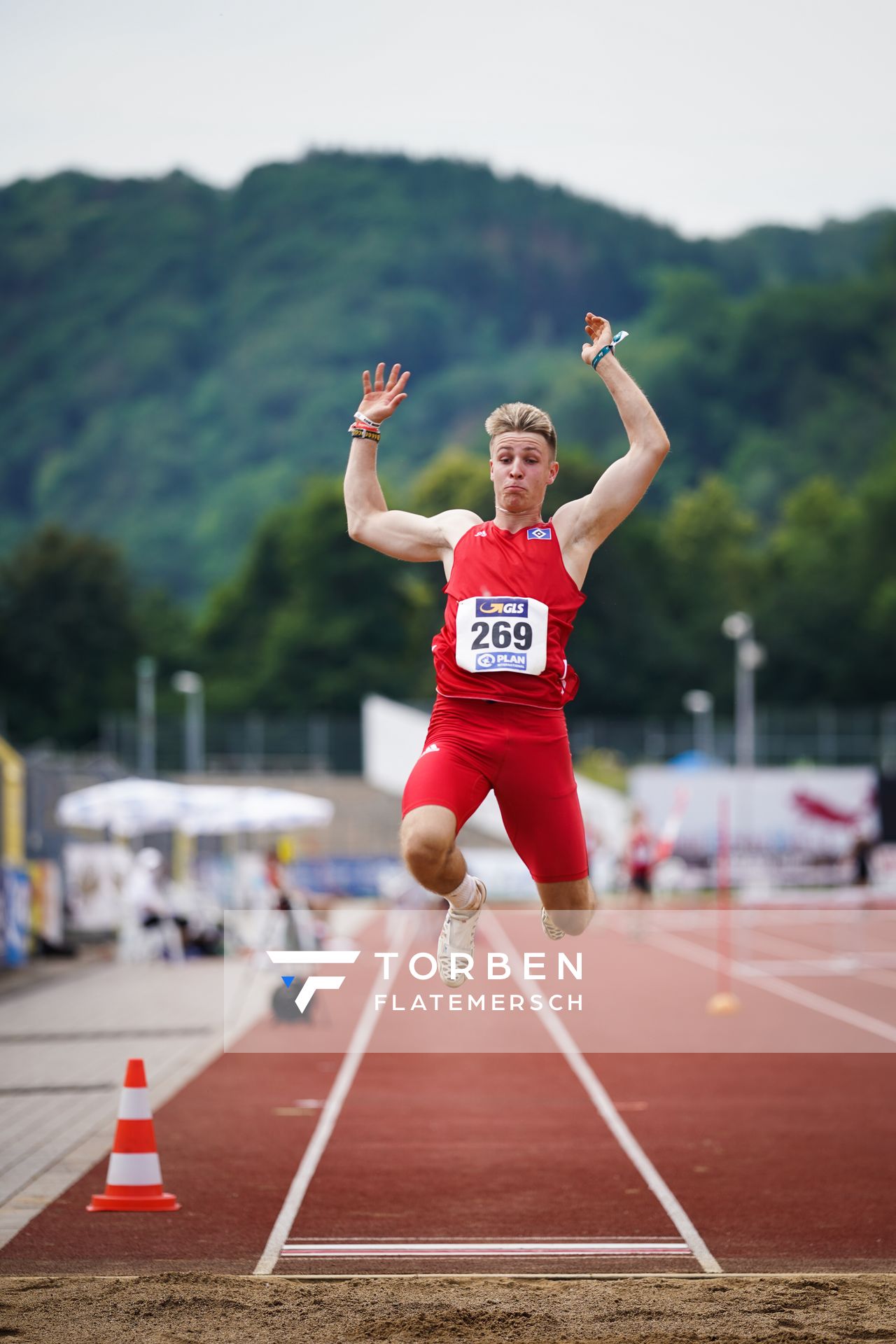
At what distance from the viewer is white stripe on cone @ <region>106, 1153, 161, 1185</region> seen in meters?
9.34

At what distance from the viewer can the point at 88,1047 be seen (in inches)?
653

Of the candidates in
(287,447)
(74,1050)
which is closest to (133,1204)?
(74,1050)

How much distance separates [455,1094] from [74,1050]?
13.0 feet

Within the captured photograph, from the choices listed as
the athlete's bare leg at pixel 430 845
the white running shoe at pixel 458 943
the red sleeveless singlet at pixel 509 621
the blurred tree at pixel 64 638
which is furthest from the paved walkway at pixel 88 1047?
the blurred tree at pixel 64 638

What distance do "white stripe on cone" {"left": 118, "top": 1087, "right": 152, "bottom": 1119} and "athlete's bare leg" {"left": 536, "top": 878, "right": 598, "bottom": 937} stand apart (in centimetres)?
329

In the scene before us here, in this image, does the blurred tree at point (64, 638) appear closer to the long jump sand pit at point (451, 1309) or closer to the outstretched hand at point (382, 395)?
the long jump sand pit at point (451, 1309)

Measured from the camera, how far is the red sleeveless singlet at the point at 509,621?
644 centimetres

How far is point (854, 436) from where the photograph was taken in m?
123

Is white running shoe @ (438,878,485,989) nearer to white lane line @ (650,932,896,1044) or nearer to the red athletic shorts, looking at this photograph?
the red athletic shorts

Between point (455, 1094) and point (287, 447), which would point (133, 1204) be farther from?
point (287, 447)

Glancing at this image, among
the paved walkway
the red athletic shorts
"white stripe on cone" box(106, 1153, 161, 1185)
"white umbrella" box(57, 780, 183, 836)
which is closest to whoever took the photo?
the red athletic shorts

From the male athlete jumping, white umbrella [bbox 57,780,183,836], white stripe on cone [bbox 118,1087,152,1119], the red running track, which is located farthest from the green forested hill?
the male athlete jumping

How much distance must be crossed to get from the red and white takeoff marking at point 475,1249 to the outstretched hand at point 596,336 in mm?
4026

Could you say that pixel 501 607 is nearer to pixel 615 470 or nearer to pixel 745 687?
pixel 615 470
